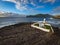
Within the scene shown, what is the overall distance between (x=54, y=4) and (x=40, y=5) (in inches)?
51.4

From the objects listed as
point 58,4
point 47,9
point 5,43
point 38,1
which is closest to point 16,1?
point 38,1

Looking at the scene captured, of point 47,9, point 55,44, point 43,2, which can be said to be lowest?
point 55,44

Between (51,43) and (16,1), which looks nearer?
(51,43)

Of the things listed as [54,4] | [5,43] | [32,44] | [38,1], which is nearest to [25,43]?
[32,44]

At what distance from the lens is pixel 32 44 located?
4523 millimetres

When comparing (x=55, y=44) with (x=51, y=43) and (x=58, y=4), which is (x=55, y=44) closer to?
(x=51, y=43)

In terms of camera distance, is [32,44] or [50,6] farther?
[50,6]

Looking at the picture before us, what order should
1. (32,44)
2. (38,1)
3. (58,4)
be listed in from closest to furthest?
(32,44), (38,1), (58,4)

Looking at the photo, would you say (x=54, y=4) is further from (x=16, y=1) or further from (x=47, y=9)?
(x=16, y=1)

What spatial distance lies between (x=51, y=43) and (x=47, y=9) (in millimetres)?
5850

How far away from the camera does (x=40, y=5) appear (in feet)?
33.0

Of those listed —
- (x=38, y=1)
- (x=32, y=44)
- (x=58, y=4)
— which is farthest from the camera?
(x=58, y=4)

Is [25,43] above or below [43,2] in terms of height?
below

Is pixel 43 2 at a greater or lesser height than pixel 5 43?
greater
